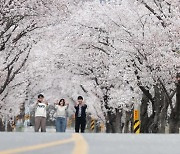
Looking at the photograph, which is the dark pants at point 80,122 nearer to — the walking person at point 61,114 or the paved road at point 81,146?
→ the walking person at point 61,114

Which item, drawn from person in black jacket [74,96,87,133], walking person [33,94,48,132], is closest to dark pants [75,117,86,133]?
person in black jacket [74,96,87,133]

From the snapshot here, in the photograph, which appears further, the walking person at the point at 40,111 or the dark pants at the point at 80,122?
the dark pants at the point at 80,122

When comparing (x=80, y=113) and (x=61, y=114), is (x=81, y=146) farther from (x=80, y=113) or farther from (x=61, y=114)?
(x=80, y=113)

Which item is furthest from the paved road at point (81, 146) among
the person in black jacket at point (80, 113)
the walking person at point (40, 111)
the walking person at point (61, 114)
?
the person in black jacket at point (80, 113)

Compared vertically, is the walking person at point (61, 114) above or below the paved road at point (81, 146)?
above

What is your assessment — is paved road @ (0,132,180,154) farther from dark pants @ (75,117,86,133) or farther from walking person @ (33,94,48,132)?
dark pants @ (75,117,86,133)

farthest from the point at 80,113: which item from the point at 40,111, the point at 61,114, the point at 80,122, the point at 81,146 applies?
the point at 81,146

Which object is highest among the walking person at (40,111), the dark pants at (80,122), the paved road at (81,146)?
the walking person at (40,111)

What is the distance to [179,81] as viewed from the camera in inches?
947

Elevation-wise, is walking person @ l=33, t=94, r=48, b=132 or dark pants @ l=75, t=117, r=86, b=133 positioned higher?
walking person @ l=33, t=94, r=48, b=132

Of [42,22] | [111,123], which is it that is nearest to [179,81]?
[42,22]

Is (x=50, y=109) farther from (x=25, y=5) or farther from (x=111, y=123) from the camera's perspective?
(x=25, y=5)

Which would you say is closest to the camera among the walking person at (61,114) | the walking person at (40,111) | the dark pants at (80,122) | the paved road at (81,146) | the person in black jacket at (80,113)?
the paved road at (81,146)

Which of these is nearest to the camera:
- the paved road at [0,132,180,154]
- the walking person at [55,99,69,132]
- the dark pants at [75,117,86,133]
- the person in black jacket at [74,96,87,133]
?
the paved road at [0,132,180,154]
